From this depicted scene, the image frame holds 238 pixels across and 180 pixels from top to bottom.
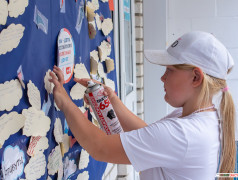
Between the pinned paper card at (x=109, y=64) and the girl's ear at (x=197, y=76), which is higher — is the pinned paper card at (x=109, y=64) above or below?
below

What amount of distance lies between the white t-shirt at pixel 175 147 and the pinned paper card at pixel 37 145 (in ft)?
0.85

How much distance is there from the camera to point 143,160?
117cm

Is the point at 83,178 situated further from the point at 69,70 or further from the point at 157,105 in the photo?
the point at 157,105

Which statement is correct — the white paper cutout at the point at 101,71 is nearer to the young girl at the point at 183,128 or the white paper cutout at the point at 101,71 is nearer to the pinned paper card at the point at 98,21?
the pinned paper card at the point at 98,21

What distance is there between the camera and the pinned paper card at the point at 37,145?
3.53ft

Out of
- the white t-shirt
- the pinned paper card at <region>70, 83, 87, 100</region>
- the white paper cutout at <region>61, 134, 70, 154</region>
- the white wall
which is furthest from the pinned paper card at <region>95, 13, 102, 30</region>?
the white wall

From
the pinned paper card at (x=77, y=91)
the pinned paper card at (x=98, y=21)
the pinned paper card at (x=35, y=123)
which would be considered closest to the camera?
the pinned paper card at (x=35, y=123)

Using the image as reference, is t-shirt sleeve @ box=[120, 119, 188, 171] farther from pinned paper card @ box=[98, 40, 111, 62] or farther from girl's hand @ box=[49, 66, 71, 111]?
pinned paper card @ box=[98, 40, 111, 62]

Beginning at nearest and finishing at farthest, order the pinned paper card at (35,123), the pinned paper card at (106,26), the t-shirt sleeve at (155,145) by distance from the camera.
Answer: the pinned paper card at (35,123), the t-shirt sleeve at (155,145), the pinned paper card at (106,26)

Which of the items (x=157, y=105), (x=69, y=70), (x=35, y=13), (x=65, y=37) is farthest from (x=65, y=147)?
(x=157, y=105)

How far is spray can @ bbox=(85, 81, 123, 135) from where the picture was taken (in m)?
1.23

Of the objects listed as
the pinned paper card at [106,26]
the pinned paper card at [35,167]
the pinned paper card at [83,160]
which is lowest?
the pinned paper card at [83,160]

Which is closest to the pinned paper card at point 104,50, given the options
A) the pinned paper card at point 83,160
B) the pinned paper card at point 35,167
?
the pinned paper card at point 83,160

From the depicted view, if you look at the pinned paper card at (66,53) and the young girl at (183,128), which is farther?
the pinned paper card at (66,53)
